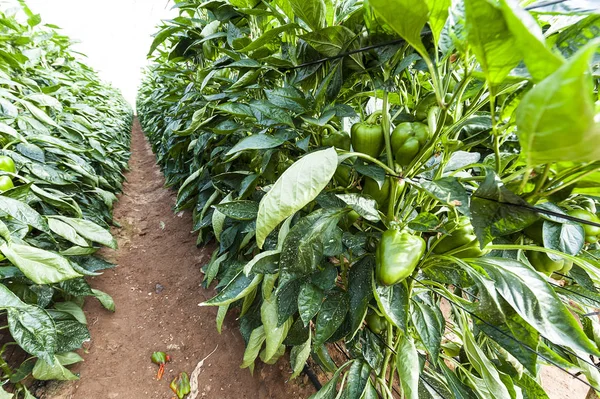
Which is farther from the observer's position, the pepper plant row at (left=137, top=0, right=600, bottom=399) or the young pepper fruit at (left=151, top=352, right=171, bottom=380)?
the young pepper fruit at (left=151, top=352, right=171, bottom=380)

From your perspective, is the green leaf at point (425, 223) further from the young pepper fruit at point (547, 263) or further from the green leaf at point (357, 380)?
the green leaf at point (357, 380)

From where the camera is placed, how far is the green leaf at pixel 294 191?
1.46 ft

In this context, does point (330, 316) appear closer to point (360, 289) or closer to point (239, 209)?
point (360, 289)

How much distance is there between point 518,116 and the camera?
0.89ft

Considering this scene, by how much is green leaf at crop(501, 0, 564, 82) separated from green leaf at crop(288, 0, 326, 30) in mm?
421

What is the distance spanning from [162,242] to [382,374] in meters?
1.95

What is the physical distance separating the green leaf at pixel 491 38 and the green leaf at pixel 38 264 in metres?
0.99

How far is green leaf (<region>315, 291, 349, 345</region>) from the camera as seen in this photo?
0.65m

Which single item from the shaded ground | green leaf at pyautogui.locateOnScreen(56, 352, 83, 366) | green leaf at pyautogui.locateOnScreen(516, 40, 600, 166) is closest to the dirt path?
the shaded ground

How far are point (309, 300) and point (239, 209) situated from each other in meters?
0.33

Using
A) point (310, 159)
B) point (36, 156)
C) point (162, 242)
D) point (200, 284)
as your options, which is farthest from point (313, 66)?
point (162, 242)

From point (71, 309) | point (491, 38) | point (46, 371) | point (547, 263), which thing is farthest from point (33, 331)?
point (547, 263)

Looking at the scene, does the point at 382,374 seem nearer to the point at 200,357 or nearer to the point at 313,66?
the point at 313,66

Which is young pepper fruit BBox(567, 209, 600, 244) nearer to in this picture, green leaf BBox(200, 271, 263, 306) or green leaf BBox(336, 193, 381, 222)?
green leaf BBox(336, 193, 381, 222)
